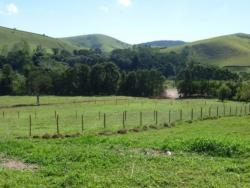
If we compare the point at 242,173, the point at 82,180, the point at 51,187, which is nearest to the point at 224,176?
the point at 242,173

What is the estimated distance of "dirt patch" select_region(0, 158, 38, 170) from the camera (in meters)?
20.0

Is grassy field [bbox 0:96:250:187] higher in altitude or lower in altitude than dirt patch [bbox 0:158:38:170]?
higher

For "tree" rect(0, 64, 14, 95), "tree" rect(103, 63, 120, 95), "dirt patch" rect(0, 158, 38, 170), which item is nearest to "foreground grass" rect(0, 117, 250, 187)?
"dirt patch" rect(0, 158, 38, 170)

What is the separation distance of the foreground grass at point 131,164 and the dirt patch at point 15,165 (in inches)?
15.7

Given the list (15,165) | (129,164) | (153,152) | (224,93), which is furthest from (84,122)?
(224,93)

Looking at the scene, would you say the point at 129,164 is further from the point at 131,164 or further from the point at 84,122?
the point at 84,122

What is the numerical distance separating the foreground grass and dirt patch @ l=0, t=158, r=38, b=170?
40 centimetres

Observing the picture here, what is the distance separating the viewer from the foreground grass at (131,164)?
16.9m

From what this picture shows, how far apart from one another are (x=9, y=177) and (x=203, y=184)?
756cm

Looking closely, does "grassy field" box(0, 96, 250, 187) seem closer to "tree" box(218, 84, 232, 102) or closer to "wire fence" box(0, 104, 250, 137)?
"wire fence" box(0, 104, 250, 137)

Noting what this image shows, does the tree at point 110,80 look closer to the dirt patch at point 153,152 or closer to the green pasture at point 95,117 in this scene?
the green pasture at point 95,117

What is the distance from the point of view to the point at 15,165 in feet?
68.0

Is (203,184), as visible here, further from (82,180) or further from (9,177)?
(9,177)

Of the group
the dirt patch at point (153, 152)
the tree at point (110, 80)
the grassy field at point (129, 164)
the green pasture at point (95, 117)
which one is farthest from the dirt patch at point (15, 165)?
the tree at point (110, 80)
